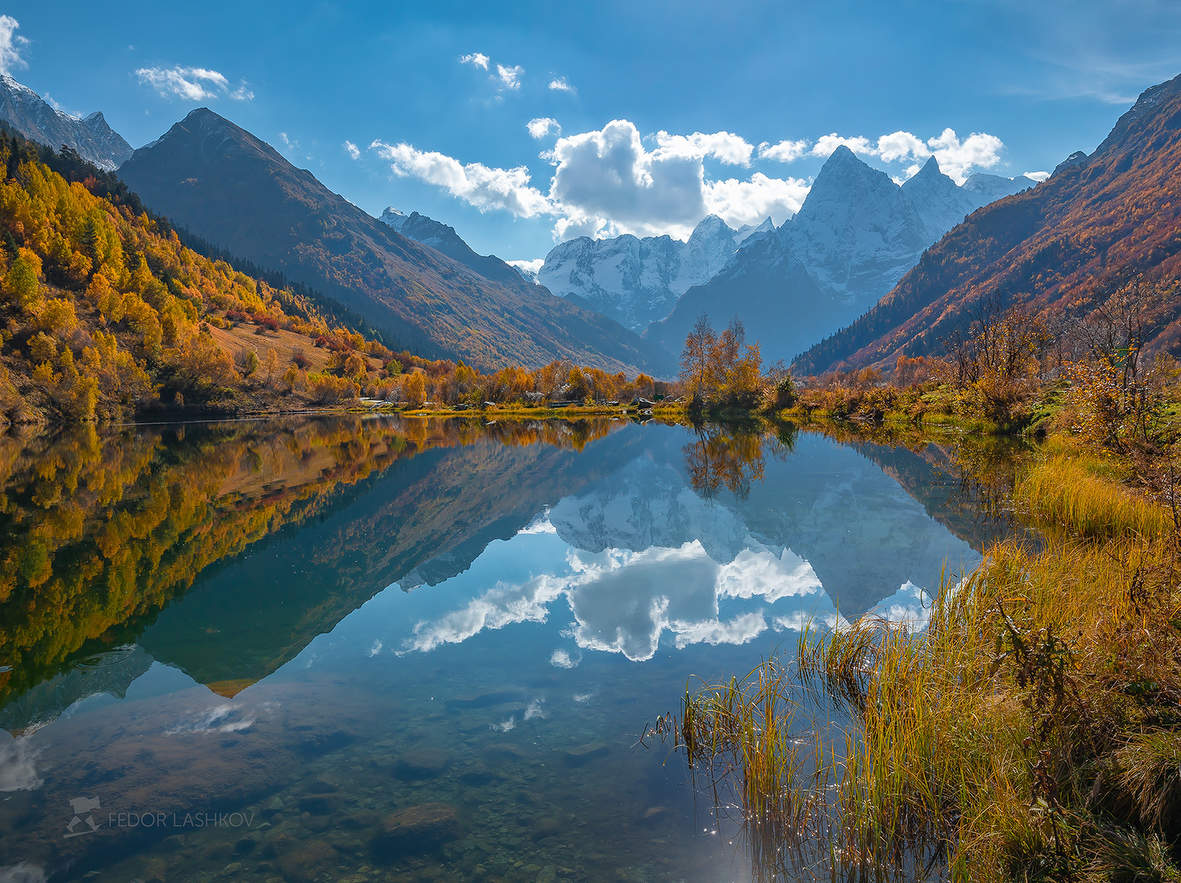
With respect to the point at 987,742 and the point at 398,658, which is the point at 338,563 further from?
the point at 987,742

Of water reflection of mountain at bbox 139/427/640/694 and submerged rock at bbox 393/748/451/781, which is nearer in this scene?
submerged rock at bbox 393/748/451/781

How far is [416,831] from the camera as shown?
5668 millimetres

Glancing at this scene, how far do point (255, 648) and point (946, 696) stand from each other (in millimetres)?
10977

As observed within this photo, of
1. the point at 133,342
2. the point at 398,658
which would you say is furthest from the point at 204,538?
the point at 133,342

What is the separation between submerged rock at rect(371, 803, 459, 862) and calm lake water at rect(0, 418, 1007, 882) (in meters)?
0.03

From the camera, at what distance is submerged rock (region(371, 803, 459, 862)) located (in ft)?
17.7

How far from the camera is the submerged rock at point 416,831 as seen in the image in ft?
17.7

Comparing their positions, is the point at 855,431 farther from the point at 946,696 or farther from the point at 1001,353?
the point at 946,696

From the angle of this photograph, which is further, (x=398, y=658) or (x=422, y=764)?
(x=398, y=658)

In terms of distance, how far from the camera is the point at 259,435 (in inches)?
2405

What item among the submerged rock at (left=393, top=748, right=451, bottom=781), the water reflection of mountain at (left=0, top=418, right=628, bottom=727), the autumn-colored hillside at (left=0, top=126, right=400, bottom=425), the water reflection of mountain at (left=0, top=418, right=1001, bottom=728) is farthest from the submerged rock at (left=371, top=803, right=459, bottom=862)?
the autumn-colored hillside at (left=0, top=126, right=400, bottom=425)

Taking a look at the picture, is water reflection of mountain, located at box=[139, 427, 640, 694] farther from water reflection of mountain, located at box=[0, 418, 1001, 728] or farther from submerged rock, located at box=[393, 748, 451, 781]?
submerged rock, located at box=[393, 748, 451, 781]

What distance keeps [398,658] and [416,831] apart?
485 cm

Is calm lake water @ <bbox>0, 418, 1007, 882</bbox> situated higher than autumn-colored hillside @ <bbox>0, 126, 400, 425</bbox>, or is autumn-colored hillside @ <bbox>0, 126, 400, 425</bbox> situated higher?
autumn-colored hillside @ <bbox>0, 126, 400, 425</bbox>
